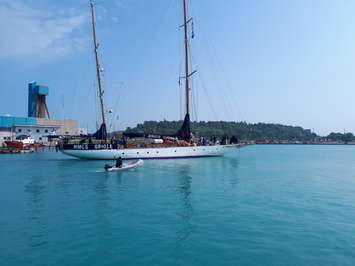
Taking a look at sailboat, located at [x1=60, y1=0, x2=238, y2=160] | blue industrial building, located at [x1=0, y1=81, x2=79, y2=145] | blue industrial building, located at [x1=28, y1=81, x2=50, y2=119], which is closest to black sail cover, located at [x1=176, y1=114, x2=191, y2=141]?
sailboat, located at [x1=60, y1=0, x2=238, y2=160]

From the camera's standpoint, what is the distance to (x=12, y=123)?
3915 inches

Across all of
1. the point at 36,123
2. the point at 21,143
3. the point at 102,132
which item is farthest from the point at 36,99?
the point at 102,132

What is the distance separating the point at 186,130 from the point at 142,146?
770cm

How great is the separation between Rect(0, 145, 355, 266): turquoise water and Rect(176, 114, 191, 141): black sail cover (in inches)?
1186

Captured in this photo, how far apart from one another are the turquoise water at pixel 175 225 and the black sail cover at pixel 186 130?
98.9 feet

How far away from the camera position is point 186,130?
190 ft

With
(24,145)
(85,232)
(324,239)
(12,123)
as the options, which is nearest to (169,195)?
(85,232)

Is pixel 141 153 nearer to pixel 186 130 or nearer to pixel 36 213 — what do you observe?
pixel 186 130

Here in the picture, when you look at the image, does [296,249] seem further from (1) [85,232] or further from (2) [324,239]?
(1) [85,232]

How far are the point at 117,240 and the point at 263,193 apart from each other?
13.7 metres

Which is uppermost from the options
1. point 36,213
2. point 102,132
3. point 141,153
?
point 102,132

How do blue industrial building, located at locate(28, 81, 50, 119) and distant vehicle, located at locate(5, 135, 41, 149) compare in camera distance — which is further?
blue industrial building, located at locate(28, 81, 50, 119)

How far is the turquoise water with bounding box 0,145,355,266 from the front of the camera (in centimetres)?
1177

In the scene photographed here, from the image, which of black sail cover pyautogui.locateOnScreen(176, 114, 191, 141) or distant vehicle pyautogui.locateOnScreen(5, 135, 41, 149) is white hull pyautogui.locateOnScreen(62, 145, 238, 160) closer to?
black sail cover pyautogui.locateOnScreen(176, 114, 191, 141)
